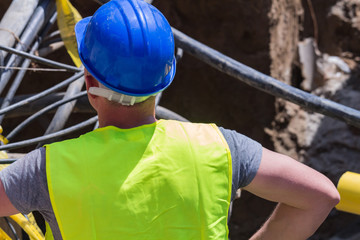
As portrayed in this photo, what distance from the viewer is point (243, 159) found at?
1429mm

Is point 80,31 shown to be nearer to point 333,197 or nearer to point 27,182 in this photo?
point 27,182

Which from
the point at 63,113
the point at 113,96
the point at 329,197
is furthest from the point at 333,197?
the point at 63,113

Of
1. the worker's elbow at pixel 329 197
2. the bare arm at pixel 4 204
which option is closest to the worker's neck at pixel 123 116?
the bare arm at pixel 4 204

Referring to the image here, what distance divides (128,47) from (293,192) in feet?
1.86

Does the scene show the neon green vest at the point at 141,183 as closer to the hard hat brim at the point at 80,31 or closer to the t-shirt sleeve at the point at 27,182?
the t-shirt sleeve at the point at 27,182

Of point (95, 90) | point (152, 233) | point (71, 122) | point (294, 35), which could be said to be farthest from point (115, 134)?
point (294, 35)

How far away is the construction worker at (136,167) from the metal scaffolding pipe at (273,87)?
958mm

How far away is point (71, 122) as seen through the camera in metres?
4.69

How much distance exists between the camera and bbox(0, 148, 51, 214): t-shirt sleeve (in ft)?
4.22

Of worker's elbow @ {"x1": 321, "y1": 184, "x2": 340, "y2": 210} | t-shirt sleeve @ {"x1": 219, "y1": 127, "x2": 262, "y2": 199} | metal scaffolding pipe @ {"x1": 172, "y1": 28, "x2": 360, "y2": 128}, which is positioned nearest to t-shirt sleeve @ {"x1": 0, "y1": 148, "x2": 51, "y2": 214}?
t-shirt sleeve @ {"x1": 219, "y1": 127, "x2": 262, "y2": 199}

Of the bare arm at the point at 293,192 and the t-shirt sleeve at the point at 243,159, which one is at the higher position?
the t-shirt sleeve at the point at 243,159

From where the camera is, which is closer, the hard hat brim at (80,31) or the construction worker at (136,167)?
the construction worker at (136,167)

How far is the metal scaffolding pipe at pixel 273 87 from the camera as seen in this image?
7.79ft

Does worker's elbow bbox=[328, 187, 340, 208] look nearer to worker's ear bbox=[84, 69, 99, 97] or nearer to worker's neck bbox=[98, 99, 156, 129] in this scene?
worker's neck bbox=[98, 99, 156, 129]
